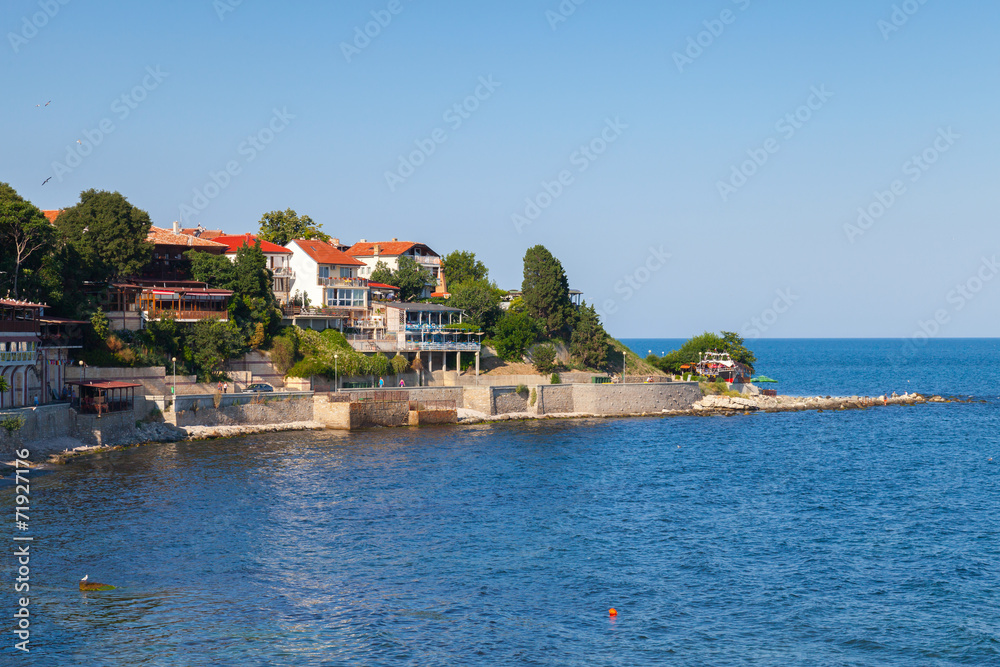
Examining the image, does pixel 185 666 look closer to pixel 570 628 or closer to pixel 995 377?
pixel 570 628

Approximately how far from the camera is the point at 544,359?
3580 inches

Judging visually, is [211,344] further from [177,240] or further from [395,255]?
[395,255]

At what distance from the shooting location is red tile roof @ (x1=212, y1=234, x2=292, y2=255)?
91.4 meters

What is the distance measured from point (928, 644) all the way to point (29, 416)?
46.7 m

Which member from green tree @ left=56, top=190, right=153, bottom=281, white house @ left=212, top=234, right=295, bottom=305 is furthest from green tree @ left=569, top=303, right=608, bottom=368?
green tree @ left=56, top=190, right=153, bottom=281

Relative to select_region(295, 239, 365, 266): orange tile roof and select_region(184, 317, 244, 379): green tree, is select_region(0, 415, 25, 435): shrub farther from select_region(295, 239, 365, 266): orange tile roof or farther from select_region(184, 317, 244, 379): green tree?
select_region(295, 239, 365, 266): orange tile roof

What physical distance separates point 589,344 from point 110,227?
160 ft

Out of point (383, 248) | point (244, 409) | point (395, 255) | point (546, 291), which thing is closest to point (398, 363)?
point (244, 409)

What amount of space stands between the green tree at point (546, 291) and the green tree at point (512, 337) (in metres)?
5.28

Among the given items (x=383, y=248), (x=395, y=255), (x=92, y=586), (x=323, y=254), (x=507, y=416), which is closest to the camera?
(x=92, y=586)

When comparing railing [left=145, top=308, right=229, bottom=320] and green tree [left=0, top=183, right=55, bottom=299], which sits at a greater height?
green tree [left=0, top=183, right=55, bottom=299]

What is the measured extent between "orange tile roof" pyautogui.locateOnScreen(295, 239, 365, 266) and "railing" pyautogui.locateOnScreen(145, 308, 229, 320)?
1715cm

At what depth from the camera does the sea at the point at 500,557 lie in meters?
26.4

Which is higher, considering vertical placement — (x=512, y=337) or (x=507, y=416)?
(x=512, y=337)
